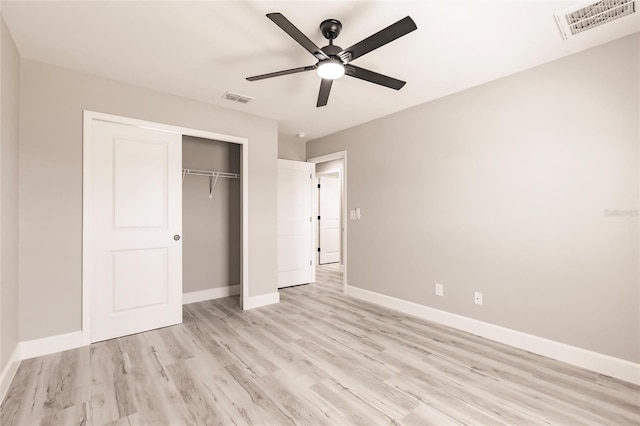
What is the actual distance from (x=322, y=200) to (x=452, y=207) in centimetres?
404

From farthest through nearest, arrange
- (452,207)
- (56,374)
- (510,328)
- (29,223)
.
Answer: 1. (452,207)
2. (510,328)
3. (29,223)
4. (56,374)

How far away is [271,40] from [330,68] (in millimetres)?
587

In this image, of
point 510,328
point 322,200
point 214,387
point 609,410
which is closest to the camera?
point 609,410

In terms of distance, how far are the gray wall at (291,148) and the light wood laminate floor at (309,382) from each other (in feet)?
10.3

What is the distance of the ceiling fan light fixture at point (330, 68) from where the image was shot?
81.7 inches

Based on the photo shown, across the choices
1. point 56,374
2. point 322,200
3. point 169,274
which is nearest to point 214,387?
point 56,374

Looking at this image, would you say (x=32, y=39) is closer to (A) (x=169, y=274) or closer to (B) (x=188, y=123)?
(B) (x=188, y=123)

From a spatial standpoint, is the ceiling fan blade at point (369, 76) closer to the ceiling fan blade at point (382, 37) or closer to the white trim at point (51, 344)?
the ceiling fan blade at point (382, 37)

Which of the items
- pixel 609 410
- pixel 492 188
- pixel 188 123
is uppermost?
pixel 188 123

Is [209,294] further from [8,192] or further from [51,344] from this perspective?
[8,192]

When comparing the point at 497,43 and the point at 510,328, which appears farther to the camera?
the point at 510,328

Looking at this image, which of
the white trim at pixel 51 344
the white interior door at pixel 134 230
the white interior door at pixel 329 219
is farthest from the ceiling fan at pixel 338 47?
the white interior door at pixel 329 219

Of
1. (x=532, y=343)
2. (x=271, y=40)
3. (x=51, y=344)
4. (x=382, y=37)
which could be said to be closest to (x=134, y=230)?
(x=51, y=344)

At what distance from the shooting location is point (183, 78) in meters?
2.94
